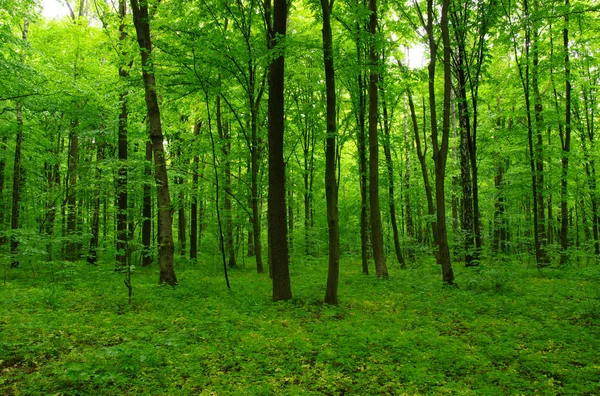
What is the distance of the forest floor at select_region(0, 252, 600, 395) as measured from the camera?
4.30 metres

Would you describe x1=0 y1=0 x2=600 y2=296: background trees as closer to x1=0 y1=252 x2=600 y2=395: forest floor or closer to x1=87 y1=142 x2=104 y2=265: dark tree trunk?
x1=87 y1=142 x2=104 y2=265: dark tree trunk

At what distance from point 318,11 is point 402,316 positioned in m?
8.16

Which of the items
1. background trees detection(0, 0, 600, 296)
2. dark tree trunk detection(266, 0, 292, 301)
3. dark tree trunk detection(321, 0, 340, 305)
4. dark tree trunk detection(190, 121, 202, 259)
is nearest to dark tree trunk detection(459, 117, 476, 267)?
background trees detection(0, 0, 600, 296)

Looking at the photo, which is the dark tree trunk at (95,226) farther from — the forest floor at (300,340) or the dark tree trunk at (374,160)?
the dark tree trunk at (374,160)

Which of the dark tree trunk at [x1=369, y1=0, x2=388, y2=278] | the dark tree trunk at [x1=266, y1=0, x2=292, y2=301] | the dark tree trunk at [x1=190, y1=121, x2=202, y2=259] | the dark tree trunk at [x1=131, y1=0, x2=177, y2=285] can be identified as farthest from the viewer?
the dark tree trunk at [x1=190, y1=121, x2=202, y2=259]

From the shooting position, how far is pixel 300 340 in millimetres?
5867

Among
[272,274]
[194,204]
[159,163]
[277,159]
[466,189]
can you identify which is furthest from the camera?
[194,204]

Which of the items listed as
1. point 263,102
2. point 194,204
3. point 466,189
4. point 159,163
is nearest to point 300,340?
point 159,163

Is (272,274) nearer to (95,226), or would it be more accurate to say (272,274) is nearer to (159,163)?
(159,163)

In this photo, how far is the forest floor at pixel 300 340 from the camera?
4301 millimetres

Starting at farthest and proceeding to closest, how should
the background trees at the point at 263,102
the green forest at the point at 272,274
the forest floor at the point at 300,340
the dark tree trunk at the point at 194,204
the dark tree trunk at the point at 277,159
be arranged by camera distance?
the dark tree trunk at the point at 194,204 < the background trees at the point at 263,102 < the dark tree trunk at the point at 277,159 < the green forest at the point at 272,274 < the forest floor at the point at 300,340

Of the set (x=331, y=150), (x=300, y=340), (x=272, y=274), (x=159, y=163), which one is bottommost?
(x=300, y=340)

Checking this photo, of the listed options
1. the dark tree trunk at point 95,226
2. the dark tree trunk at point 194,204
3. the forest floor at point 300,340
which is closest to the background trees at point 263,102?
the dark tree trunk at point 194,204

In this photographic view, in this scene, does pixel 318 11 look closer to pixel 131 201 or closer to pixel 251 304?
pixel 251 304
